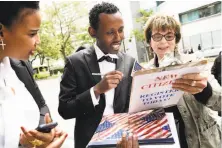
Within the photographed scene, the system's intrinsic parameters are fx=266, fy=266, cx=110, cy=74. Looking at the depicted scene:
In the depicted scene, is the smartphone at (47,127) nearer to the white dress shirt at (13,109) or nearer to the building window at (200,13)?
the white dress shirt at (13,109)

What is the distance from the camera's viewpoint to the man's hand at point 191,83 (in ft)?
3.91

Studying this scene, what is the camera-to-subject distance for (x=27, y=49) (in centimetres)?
127

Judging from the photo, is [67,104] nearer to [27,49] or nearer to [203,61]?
[27,49]

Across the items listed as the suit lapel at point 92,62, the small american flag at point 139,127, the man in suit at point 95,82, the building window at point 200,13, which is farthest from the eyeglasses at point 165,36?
the building window at point 200,13

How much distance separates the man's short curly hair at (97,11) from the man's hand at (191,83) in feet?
2.39

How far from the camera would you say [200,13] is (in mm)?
20578

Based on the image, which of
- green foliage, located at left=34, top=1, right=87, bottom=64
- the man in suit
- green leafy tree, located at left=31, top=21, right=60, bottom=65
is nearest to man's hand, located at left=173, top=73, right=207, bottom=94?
the man in suit

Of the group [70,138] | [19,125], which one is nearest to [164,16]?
[19,125]

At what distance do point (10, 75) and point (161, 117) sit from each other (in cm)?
78

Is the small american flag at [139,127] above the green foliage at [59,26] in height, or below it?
below

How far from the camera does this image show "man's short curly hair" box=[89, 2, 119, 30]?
172 cm

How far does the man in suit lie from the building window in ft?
63.7

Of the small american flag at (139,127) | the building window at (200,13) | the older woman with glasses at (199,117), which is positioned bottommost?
the older woman with glasses at (199,117)

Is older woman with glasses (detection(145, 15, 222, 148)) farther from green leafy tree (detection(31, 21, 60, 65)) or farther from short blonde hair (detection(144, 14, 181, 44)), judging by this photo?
green leafy tree (detection(31, 21, 60, 65))
